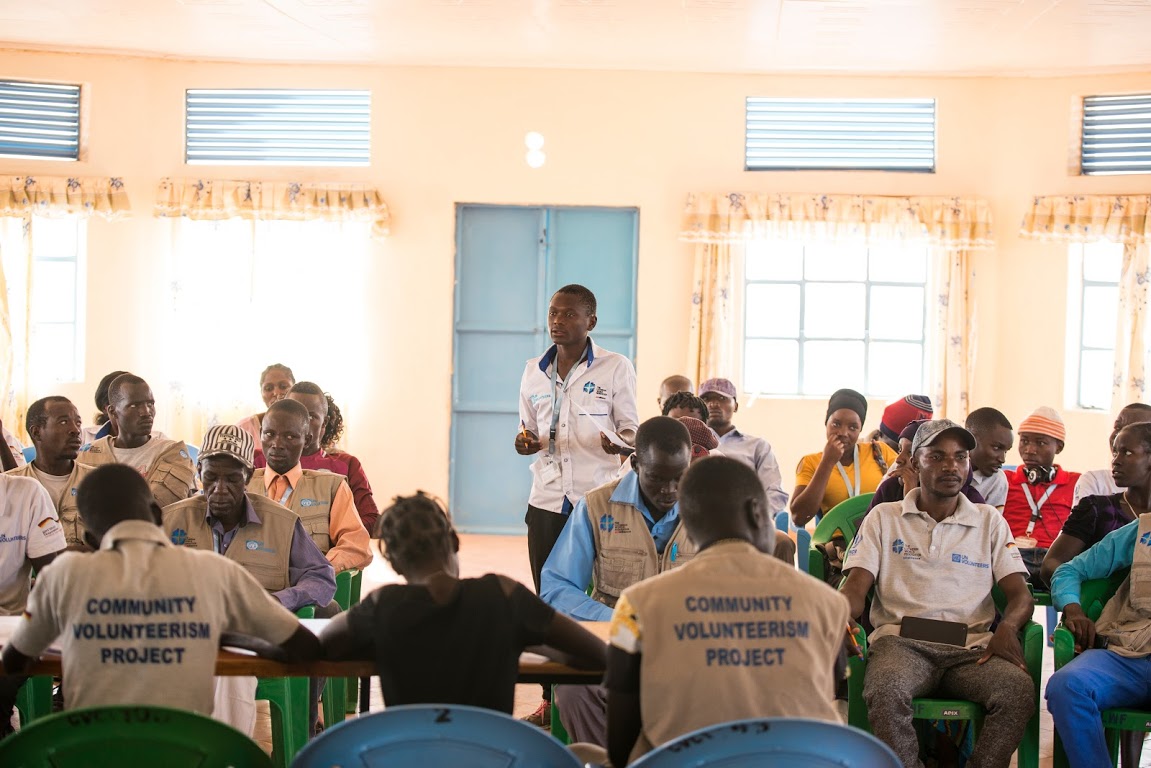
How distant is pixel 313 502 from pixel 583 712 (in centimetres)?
137

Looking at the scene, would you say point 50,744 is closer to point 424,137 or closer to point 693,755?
point 693,755

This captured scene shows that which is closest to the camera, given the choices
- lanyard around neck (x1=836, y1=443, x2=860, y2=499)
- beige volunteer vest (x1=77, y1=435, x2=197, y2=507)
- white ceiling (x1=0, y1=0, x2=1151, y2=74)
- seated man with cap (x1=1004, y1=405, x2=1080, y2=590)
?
beige volunteer vest (x1=77, y1=435, x2=197, y2=507)

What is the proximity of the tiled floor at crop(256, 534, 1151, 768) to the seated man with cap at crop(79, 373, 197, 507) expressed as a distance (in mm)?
927

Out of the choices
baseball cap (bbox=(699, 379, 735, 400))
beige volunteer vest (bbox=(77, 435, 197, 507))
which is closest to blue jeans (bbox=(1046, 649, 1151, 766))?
baseball cap (bbox=(699, 379, 735, 400))

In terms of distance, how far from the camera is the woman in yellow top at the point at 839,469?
16.7 feet

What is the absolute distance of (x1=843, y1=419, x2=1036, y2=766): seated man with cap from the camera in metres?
3.28

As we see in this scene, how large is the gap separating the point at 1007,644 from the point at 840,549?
1.10 meters

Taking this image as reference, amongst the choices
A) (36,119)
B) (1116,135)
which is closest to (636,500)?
(1116,135)

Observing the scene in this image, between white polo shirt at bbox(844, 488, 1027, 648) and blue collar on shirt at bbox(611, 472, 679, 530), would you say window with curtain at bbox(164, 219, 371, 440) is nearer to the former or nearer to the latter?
blue collar on shirt at bbox(611, 472, 679, 530)

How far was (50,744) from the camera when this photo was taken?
74.0 inches

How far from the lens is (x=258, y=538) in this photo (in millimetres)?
3502

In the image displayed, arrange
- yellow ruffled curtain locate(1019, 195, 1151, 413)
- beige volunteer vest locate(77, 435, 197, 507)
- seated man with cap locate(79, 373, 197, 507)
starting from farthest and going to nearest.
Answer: yellow ruffled curtain locate(1019, 195, 1151, 413) → seated man with cap locate(79, 373, 197, 507) → beige volunteer vest locate(77, 435, 197, 507)

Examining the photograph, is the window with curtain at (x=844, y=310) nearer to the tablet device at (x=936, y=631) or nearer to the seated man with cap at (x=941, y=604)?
the seated man with cap at (x=941, y=604)

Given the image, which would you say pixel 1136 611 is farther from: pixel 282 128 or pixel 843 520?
pixel 282 128
